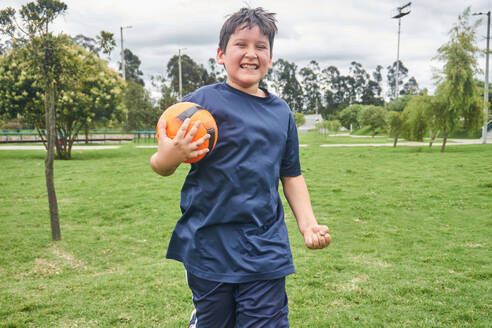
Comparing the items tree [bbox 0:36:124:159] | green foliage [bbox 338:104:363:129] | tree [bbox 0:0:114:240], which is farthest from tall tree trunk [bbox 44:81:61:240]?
green foliage [bbox 338:104:363:129]

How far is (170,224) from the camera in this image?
24.6 feet

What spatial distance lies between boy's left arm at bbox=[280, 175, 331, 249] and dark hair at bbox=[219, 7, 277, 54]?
34.5 inches

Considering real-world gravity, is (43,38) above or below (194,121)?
above

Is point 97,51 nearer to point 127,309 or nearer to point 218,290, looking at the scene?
point 127,309

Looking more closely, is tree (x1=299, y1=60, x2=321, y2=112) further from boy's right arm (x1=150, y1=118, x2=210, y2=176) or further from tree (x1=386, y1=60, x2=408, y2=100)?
boy's right arm (x1=150, y1=118, x2=210, y2=176)

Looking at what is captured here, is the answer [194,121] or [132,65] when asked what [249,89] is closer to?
[194,121]

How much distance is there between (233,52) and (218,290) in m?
1.28

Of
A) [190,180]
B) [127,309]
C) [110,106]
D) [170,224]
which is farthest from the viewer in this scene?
[110,106]

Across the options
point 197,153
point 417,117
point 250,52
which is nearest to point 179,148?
point 197,153

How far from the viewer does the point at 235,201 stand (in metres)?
1.96

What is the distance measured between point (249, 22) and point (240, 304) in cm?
151

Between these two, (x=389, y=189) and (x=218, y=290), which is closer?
(x=218, y=290)

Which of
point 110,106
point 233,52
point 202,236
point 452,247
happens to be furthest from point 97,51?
point 110,106

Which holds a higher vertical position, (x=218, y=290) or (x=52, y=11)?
(x=52, y=11)
